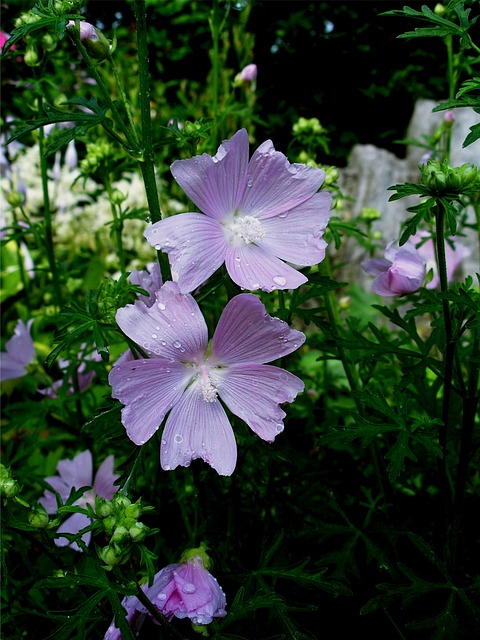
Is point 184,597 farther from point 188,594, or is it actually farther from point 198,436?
point 198,436

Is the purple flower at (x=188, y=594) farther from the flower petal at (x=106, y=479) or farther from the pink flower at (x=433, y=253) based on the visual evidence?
the pink flower at (x=433, y=253)

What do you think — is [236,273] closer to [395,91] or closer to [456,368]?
[456,368]

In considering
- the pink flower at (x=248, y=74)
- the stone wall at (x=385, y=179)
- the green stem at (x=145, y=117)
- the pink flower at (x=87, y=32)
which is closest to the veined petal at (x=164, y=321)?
the green stem at (x=145, y=117)

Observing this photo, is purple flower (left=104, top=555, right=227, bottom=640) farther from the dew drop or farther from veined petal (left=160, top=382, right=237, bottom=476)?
veined petal (left=160, top=382, right=237, bottom=476)

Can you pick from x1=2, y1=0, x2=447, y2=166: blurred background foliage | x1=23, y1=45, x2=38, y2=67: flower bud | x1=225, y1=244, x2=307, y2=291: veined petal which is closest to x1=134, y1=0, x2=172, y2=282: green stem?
x1=225, y1=244, x2=307, y2=291: veined petal

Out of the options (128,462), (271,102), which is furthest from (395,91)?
(128,462)

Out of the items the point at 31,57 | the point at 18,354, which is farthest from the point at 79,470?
the point at 31,57
